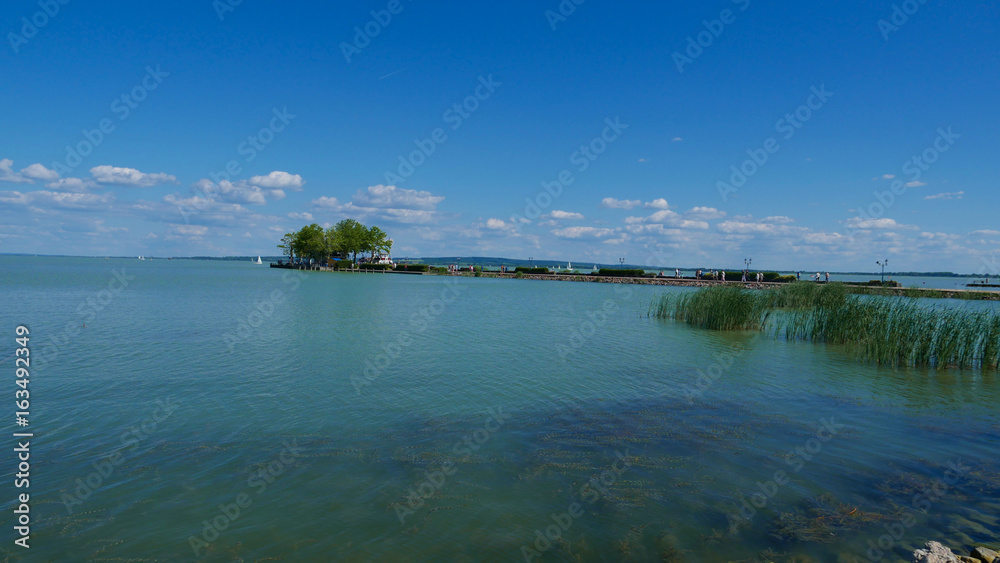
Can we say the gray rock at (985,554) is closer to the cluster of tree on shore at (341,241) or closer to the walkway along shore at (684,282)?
the walkway along shore at (684,282)

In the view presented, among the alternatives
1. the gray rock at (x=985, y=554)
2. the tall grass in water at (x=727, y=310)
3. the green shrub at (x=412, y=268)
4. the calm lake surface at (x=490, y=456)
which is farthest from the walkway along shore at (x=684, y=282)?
the gray rock at (x=985, y=554)

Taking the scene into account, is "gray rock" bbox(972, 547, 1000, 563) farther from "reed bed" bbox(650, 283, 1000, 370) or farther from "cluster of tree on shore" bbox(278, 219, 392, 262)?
"cluster of tree on shore" bbox(278, 219, 392, 262)

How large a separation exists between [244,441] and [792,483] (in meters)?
8.84

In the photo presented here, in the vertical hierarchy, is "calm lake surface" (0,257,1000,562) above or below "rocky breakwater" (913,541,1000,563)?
below

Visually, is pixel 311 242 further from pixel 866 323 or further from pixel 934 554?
pixel 934 554

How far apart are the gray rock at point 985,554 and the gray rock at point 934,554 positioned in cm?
22

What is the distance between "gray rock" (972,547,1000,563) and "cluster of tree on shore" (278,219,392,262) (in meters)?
110

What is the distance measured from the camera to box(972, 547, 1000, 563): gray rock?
5484 mm

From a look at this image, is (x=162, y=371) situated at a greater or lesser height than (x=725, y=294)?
lesser

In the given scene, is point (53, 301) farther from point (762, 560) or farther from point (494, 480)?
point (762, 560)

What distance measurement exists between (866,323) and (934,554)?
17.9 meters

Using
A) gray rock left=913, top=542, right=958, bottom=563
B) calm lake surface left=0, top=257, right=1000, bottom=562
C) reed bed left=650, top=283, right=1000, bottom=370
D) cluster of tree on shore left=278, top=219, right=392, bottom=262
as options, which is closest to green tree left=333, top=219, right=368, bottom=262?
cluster of tree on shore left=278, top=219, right=392, bottom=262

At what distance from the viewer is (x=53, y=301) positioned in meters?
32.8

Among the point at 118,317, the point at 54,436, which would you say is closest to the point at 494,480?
the point at 54,436
